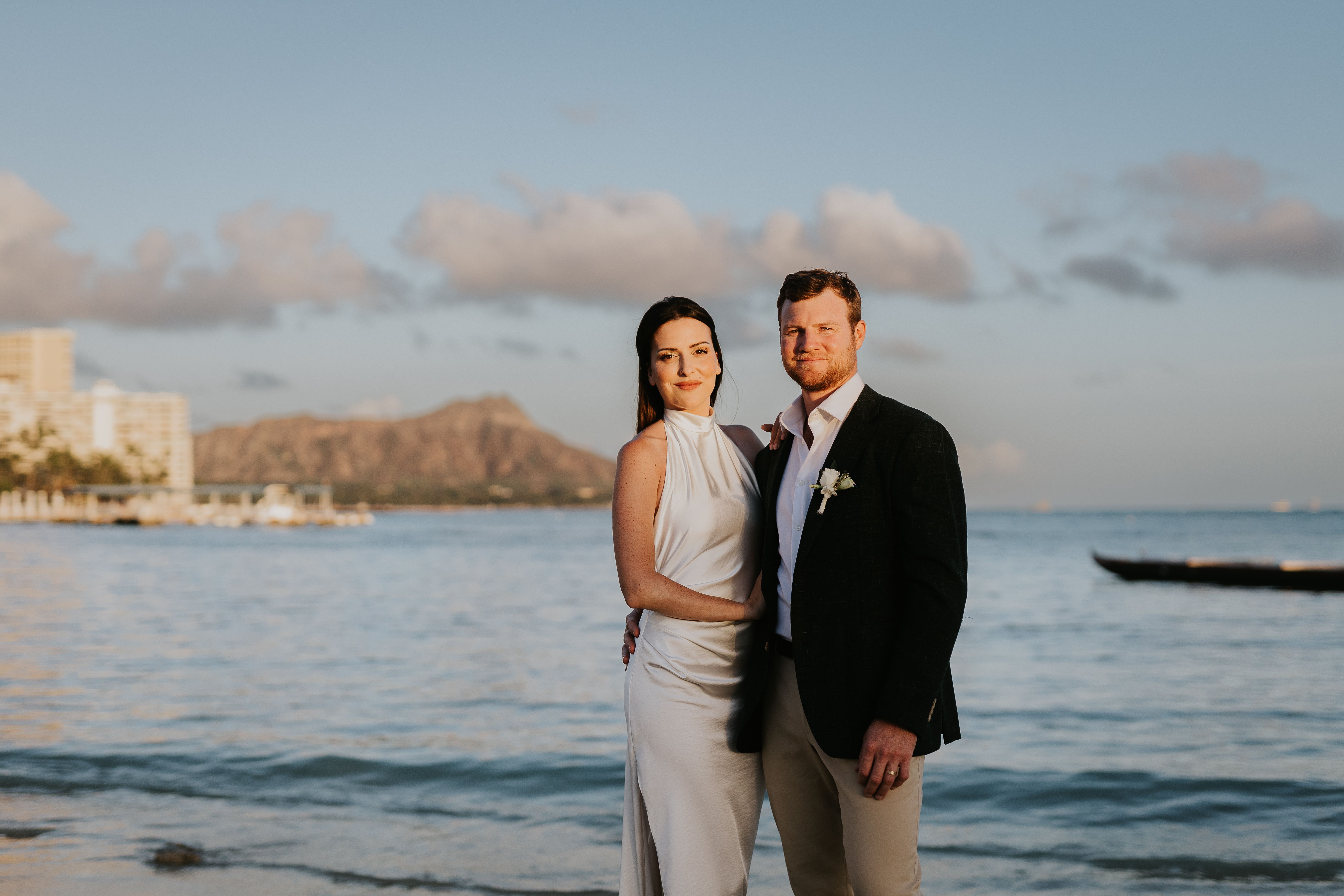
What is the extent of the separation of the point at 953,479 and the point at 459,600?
3248cm

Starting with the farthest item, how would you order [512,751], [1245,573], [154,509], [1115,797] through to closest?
[154,509] < [1245,573] < [512,751] < [1115,797]

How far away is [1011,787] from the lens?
10250 millimetres

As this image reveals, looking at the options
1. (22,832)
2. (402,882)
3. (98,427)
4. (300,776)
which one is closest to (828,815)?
(402,882)

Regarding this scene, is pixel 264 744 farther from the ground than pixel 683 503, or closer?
closer

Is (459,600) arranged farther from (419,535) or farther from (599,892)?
(419,535)

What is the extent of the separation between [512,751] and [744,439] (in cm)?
870

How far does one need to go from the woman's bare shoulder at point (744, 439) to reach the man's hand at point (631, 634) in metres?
0.71

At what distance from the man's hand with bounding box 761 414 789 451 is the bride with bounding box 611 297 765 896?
7.6 inches

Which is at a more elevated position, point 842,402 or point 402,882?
point 842,402

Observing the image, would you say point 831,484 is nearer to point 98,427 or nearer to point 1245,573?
point 1245,573

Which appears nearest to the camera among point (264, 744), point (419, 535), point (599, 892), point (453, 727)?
point (599, 892)

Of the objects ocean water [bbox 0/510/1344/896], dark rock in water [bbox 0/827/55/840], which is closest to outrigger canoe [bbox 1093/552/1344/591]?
ocean water [bbox 0/510/1344/896]

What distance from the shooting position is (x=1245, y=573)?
1380 inches

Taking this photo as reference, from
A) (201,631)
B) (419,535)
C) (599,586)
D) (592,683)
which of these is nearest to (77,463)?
(419,535)
